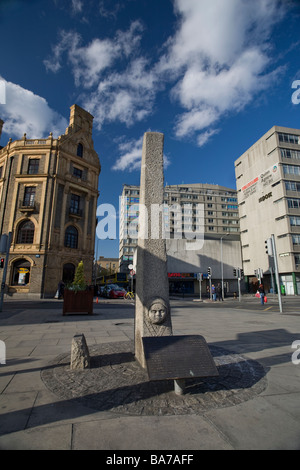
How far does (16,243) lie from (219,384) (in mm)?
28174

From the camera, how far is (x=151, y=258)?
4.94 meters

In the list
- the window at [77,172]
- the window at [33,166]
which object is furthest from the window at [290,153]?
the window at [33,166]

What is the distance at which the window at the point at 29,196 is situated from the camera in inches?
1116

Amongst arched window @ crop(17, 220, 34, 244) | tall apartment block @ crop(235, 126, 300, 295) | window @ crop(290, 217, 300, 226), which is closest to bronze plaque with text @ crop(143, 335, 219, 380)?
arched window @ crop(17, 220, 34, 244)

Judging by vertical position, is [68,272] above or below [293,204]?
below

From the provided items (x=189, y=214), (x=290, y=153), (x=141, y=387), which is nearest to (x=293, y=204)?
(x=290, y=153)

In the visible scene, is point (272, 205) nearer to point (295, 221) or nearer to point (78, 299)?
point (295, 221)

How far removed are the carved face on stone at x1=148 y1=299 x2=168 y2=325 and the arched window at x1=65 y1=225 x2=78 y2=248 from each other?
26402mm

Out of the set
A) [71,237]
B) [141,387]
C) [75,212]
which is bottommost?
[141,387]

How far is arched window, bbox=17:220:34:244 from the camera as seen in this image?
27.2 m

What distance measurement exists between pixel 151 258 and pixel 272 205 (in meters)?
46.5

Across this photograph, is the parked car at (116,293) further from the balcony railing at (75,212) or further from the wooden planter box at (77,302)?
the wooden planter box at (77,302)

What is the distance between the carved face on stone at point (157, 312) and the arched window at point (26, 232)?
26358 mm
